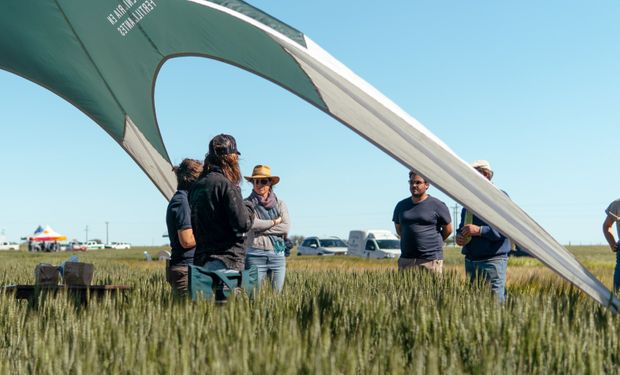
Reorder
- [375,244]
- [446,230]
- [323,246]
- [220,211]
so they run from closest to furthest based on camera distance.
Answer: [220,211] < [446,230] < [375,244] < [323,246]

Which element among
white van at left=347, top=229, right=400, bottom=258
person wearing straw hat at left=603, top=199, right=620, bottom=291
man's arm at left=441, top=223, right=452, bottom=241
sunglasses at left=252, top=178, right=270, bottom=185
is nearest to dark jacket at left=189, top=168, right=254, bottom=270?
sunglasses at left=252, top=178, right=270, bottom=185

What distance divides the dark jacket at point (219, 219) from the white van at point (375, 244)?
981 inches

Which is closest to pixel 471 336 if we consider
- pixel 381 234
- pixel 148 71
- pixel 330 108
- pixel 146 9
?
pixel 330 108

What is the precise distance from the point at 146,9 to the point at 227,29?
59.2 inches

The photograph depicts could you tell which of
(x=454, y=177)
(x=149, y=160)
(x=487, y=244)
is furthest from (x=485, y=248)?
(x=149, y=160)

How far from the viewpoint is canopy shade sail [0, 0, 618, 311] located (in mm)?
5016

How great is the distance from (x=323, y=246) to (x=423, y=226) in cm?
3018

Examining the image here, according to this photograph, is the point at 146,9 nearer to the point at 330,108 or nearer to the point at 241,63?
the point at 241,63

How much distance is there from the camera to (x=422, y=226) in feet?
22.5

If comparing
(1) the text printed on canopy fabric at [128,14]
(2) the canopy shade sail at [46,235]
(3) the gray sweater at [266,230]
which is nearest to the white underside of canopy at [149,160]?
(1) the text printed on canopy fabric at [128,14]

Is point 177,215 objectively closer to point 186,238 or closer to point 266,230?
point 186,238

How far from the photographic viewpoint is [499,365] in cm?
279

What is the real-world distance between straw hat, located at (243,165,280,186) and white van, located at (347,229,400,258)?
23.3 metres

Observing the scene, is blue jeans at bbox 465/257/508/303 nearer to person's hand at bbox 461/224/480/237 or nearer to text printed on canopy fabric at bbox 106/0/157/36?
person's hand at bbox 461/224/480/237
